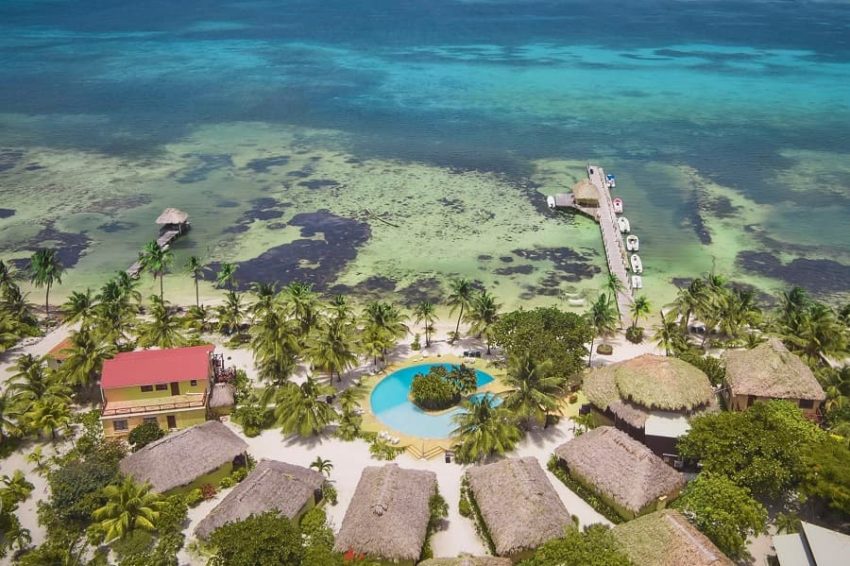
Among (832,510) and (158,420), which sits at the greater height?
(832,510)

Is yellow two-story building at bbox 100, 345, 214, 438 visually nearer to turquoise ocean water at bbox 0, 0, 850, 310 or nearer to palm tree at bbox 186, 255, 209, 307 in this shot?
palm tree at bbox 186, 255, 209, 307

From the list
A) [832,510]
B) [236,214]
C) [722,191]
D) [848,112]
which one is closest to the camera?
[832,510]

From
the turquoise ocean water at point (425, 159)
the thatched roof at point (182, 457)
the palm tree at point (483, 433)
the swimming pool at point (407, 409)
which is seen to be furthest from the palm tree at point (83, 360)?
the palm tree at point (483, 433)

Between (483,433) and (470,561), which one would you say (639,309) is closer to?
(483,433)

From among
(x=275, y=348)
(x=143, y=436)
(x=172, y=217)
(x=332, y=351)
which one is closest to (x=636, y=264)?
(x=332, y=351)

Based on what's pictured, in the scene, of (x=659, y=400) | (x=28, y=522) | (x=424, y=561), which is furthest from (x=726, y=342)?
(x=28, y=522)

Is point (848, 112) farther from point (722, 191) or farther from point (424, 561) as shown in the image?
point (424, 561)

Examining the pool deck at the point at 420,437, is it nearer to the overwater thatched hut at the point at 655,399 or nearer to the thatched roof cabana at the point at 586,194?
the overwater thatched hut at the point at 655,399
